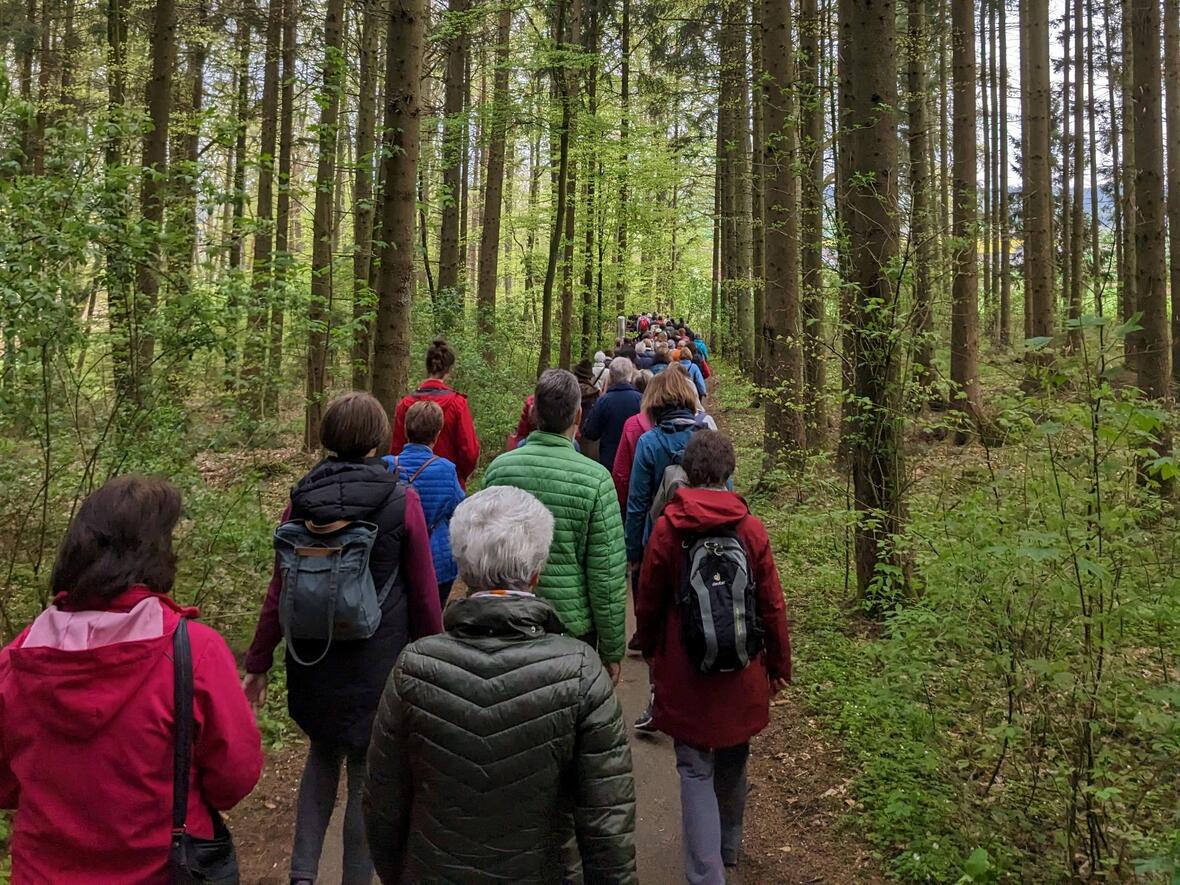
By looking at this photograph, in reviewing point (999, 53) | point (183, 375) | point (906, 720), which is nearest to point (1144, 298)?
point (906, 720)

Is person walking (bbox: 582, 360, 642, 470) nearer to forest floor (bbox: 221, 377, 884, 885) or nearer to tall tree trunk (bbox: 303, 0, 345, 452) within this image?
tall tree trunk (bbox: 303, 0, 345, 452)

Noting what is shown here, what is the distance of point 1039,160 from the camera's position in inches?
476

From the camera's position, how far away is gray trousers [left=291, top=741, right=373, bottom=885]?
3.35 metres

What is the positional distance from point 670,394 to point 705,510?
196 cm

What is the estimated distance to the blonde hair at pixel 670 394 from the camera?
530 cm

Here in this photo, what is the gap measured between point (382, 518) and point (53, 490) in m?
3.73

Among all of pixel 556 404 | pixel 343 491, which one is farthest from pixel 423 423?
pixel 343 491

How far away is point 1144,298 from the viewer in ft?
30.0

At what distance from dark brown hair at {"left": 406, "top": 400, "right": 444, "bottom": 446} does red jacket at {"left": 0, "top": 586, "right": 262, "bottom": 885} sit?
8.35 feet

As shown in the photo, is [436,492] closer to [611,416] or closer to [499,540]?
[499,540]

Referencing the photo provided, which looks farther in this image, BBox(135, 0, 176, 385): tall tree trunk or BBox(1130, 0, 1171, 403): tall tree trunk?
BBox(1130, 0, 1171, 403): tall tree trunk

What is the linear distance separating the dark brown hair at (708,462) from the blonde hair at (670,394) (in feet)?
5.32

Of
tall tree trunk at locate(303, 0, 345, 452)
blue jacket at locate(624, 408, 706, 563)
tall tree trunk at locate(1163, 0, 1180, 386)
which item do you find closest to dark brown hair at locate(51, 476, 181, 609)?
tall tree trunk at locate(303, 0, 345, 452)

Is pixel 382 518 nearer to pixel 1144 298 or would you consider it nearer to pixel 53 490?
pixel 53 490
